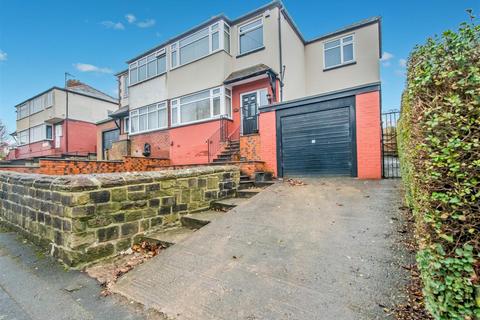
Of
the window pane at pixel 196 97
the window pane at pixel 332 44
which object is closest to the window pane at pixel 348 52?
the window pane at pixel 332 44

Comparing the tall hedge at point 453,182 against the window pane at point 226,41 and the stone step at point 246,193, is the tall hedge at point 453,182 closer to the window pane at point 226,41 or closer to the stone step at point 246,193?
the stone step at point 246,193

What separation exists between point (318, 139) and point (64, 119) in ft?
76.4

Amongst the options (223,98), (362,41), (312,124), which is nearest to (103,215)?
(312,124)

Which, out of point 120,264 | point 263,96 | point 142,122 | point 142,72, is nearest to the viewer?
point 120,264

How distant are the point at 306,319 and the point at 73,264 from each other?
3.01m

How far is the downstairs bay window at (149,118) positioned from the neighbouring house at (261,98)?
65mm

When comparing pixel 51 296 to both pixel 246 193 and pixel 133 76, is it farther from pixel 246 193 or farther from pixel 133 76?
pixel 133 76

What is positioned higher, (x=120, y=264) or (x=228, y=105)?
(x=228, y=105)

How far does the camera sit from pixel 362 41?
38.5ft

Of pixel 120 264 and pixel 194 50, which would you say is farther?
pixel 194 50

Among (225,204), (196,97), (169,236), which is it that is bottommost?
(169,236)

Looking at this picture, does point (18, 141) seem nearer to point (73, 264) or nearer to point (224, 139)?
point (224, 139)

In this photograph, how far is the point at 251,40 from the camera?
11469 mm

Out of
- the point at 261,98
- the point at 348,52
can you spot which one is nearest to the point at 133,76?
the point at 261,98
